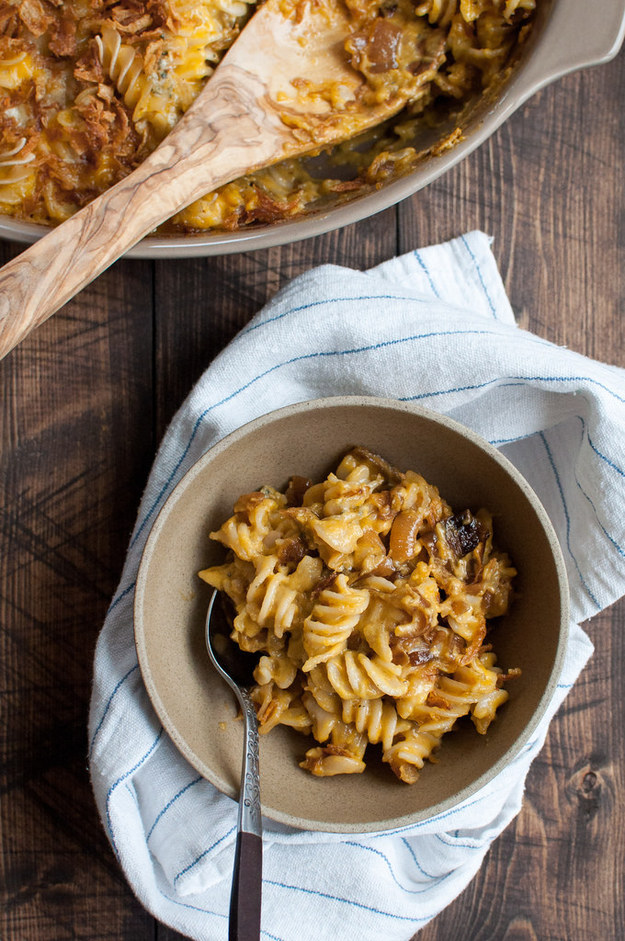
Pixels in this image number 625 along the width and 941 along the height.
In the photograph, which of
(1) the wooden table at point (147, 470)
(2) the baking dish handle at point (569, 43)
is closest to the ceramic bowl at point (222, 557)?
(1) the wooden table at point (147, 470)

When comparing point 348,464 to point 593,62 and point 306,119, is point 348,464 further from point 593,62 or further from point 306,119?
point 593,62

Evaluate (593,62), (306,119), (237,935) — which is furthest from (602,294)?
(237,935)

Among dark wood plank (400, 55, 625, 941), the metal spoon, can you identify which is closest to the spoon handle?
the metal spoon

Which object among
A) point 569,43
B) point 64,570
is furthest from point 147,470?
point 569,43

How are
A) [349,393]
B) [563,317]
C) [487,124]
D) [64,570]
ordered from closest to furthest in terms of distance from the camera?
[487,124]
[349,393]
[64,570]
[563,317]

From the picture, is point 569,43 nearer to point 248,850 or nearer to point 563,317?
point 563,317
